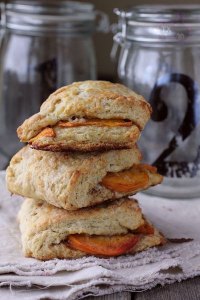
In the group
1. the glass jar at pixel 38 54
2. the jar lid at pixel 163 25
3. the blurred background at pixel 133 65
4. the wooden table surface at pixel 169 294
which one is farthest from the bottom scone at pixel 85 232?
the glass jar at pixel 38 54

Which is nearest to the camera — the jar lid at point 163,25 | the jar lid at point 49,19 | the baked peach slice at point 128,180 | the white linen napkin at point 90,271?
the white linen napkin at point 90,271

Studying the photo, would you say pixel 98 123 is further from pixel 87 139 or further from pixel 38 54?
pixel 38 54

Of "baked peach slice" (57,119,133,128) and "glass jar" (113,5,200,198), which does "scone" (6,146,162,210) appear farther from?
"glass jar" (113,5,200,198)

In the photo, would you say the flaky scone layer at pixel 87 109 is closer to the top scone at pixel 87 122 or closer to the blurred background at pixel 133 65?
the top scone at pixel 87 122

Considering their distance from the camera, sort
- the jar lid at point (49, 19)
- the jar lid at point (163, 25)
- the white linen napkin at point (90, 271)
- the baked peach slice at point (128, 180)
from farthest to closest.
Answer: the jar lid at point (49, 19)
the jar lid at point (163, 25)
the baked peach slice at point (128, 180)
the white linen napkin at point (90, 271)

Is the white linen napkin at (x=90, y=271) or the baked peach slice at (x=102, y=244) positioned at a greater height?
the baked peach slice at (x=102, y=244)

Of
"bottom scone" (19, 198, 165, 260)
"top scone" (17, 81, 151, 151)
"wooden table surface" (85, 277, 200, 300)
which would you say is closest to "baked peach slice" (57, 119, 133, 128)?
"top scone" (17, 81, 151, 151)

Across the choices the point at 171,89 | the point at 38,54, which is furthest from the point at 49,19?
the point at 171,89
